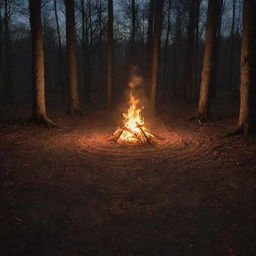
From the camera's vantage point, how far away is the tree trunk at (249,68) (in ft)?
33.9

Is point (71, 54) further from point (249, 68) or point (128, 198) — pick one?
point (128, 198)

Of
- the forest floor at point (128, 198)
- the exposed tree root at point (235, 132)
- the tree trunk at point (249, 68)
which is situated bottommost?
the forest floor at point (128, 198)

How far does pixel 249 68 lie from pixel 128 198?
786 cm

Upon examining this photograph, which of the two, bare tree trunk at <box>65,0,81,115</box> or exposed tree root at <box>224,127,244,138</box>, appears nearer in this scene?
A: exposed tree root at <box>224,127,244,138</box>

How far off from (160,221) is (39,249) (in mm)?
2084

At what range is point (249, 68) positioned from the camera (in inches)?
416

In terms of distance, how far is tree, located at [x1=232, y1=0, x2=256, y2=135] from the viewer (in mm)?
10344

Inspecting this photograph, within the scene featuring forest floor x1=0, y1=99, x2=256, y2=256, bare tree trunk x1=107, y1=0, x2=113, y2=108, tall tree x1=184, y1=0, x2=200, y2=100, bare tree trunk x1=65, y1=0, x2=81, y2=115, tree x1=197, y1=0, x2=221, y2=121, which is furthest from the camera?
tall tree x1=184, y1=0, x2=200, y2=100

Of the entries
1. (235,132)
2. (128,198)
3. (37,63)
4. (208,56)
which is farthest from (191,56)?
(128,198)

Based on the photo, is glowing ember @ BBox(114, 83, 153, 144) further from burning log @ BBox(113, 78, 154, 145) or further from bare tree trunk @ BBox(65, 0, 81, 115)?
bare tree trunk @ BBox(65, 0, 81, 115)

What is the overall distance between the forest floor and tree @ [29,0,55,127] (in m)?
3.04

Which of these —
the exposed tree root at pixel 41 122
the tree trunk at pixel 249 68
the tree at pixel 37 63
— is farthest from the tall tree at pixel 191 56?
the tree at pixel 37 63

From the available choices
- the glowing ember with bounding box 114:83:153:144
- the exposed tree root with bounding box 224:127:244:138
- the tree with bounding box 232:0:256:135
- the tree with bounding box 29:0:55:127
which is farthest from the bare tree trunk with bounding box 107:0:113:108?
the exposed tree root with bounding box 224:127:244:138

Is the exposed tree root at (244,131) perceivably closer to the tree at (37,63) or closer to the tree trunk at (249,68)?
the tree trunk at (249,68)
